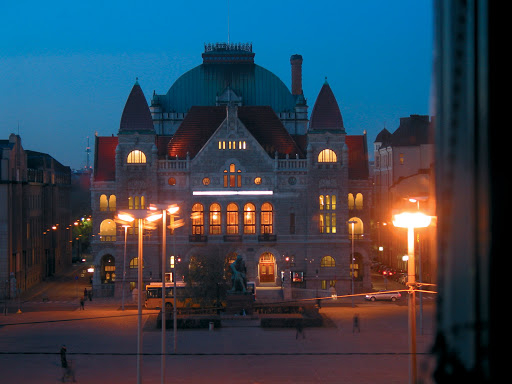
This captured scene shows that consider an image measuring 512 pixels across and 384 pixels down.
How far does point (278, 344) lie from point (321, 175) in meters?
31.0

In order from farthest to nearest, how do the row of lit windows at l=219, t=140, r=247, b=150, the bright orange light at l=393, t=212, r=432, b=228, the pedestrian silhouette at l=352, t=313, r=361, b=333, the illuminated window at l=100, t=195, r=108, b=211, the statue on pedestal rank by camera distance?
the illuminated window at l=100, t=195, r=108, b=211
the row of lit windows at l=219, t=140, r=247, b=150
the statue on pedestal
the pedestrian silhouette at l=352, t=313, r=361, b=333
the bright orange light at l=393, t=212, r=432, b=228

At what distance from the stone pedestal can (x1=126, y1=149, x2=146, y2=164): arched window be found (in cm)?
2161

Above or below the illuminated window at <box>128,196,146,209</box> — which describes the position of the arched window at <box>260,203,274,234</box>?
below

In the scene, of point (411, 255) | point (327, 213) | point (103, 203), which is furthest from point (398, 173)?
point (411, 255)

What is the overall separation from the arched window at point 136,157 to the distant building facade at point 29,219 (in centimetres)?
1188

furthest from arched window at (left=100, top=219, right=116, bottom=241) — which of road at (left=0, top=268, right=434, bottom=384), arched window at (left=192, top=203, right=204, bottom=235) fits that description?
road at (left=0, top=268, right=434, bottom=384)

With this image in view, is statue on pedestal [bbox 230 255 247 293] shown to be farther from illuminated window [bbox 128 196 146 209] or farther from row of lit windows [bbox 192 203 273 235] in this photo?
illuminated window [bbox 128 196 146 209]

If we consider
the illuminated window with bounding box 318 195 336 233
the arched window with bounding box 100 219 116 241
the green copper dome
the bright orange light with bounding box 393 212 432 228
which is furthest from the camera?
the green copper dome

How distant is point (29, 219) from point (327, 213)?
32.8 meters

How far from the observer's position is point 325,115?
7619 cm

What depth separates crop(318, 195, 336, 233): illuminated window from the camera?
75812mm

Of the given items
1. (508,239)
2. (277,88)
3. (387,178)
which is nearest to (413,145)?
(387,178)

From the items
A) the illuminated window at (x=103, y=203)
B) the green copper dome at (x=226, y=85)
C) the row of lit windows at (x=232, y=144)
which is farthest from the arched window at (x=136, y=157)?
the green copper dome at (x=226, y=85)

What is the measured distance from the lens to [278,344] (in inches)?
1863
